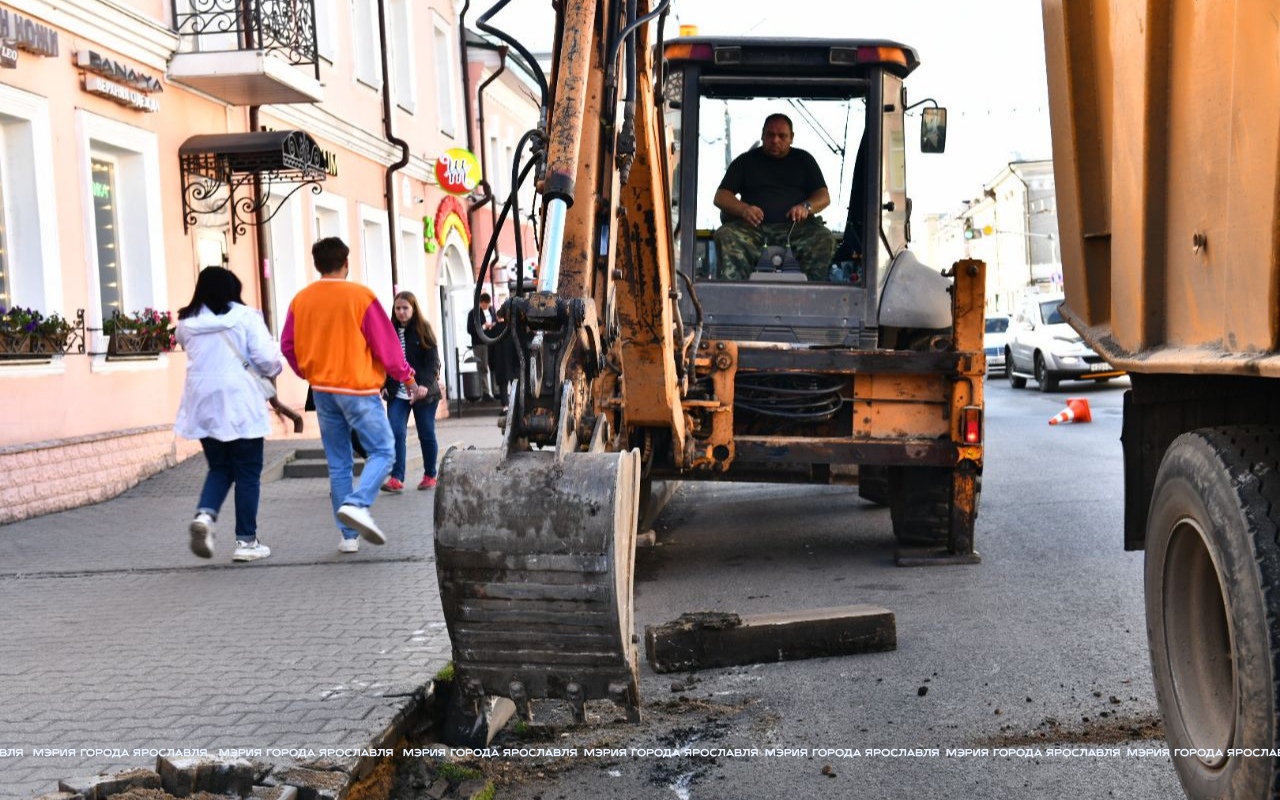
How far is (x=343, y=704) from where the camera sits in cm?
480

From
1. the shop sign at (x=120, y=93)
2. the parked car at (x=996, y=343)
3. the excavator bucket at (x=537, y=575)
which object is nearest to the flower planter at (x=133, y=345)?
the shop sign at (x=120, y=93)

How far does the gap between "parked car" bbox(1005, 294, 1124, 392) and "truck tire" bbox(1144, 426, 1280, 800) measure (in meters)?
21.3

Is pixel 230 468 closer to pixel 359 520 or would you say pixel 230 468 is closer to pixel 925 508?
pixel 359 520

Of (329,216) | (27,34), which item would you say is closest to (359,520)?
(27,34)

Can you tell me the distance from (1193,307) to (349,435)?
242 inches

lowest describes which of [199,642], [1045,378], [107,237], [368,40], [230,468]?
[1045,378]

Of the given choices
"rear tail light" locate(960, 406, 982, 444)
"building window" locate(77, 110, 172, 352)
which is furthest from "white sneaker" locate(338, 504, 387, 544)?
"building window" locate(77, 110, 172, 352)

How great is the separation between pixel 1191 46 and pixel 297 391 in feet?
54.3

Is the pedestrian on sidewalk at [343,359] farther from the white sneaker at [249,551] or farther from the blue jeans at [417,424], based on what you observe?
the blue jeans at [417,424]

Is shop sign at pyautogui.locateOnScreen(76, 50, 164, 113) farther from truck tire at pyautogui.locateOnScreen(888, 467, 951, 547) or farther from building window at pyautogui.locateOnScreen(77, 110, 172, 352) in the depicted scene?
truck tire at pyautogui.locateOnScreen(888, 467, 951, 547)

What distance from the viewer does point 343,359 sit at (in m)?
8.32

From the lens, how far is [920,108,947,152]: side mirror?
8766 millimetres

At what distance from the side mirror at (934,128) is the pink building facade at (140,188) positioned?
733cm

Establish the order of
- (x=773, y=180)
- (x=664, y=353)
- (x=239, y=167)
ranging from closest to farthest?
(x=664, y=353)
(x=773, y=180)
(x=239, y=167)
